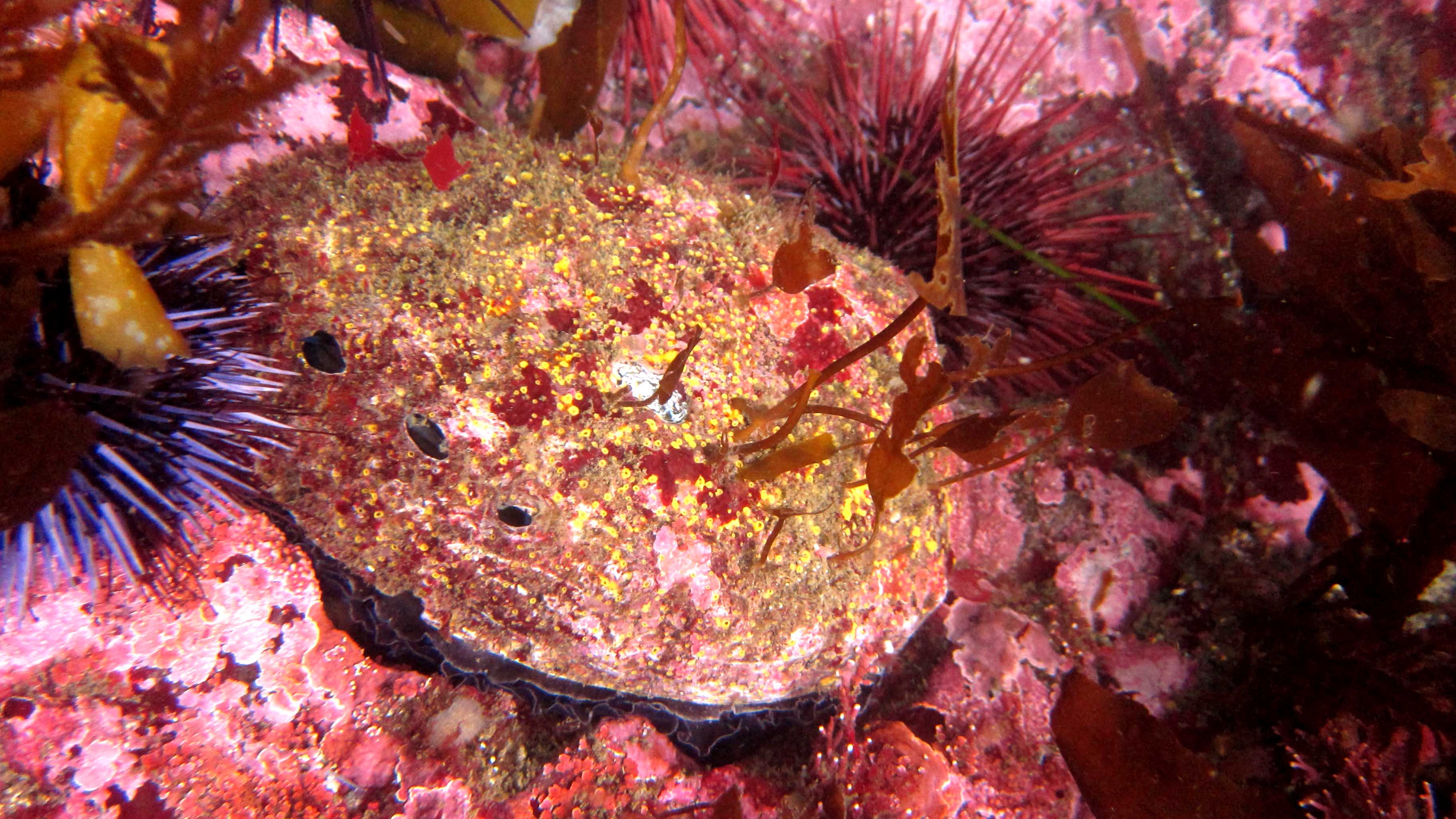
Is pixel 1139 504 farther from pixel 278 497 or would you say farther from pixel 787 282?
pixel 278 497

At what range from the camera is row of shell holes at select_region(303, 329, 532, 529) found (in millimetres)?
2123

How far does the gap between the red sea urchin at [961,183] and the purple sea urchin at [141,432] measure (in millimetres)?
2461

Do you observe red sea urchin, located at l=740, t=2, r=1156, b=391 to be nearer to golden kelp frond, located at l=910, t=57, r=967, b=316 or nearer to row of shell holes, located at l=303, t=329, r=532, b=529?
golden kelp frond, located at l=910, t=57, r=967, b=316

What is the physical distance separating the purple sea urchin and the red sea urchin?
8.07 ft

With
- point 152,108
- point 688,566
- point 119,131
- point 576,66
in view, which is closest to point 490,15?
point 576,66

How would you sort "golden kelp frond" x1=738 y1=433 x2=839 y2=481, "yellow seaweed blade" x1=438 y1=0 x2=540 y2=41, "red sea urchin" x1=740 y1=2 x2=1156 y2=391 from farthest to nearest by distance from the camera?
"red sea urchin" x1=740 y1=2 x2=1156 y2=391 < "yellow seaweed blade" x1=438 y1=0 x2=540 y2=41 < "golden kelp frond" x1=738 y1=433 x2=839 y2=481

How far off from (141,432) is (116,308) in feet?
1.26

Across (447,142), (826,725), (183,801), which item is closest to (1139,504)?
(826,725)

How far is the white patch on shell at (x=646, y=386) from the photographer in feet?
7.25

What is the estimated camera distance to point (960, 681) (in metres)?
2.98

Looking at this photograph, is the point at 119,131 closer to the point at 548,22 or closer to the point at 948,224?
the point at 548,22

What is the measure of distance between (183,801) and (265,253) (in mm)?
1853

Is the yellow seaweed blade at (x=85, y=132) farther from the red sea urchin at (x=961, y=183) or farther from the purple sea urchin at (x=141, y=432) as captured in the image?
the red sea urchin at (x=961, y=183)

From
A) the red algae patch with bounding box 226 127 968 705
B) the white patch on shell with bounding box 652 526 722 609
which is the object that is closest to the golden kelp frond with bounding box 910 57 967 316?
the red algae patch with bounding box 226 127 968 705
